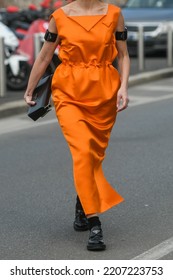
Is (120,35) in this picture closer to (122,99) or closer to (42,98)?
(122,99)

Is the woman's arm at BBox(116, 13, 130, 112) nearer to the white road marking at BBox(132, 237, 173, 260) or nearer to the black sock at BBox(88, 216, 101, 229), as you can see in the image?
the black sock at BBox(88, 216, 101, 229)

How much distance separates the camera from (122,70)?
7375 millimetres

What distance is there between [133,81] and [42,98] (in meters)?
11.7

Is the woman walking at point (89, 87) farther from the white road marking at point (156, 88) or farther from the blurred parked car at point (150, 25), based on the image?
the blurred parked car at point (150, 25)

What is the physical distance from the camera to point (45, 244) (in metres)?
7.32

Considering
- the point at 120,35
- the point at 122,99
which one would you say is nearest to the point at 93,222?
the point at 122,99

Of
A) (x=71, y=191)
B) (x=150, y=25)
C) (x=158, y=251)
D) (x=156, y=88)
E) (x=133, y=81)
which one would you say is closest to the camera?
(x=158, y=251)

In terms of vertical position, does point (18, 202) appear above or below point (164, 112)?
Answer: above

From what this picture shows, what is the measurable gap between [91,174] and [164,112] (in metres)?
8.09

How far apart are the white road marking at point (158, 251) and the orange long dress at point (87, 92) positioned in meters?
0.45

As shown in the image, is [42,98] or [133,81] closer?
[42,98]
